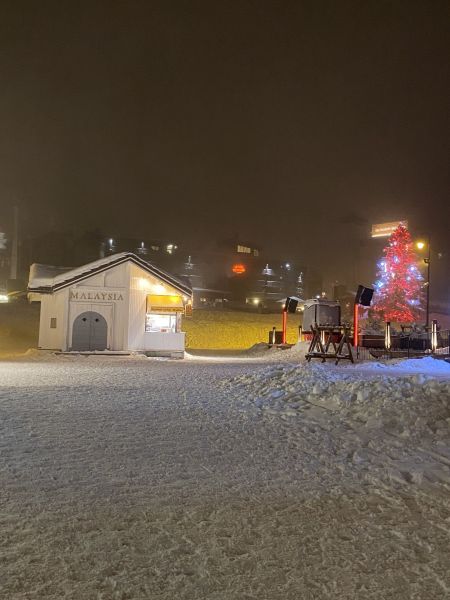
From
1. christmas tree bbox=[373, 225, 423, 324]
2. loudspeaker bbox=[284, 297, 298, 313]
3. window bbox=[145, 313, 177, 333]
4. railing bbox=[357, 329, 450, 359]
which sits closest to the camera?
railing bbox=[357, 329, 450, 359]

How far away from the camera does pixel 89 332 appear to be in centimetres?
2822

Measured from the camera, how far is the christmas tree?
41.9 meters

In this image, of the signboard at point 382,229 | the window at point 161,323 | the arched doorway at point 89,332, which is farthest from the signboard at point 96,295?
the signboard at point 382,229

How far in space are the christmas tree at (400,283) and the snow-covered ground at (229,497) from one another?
32941 millimetres

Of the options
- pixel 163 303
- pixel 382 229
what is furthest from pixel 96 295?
pixel 382 229

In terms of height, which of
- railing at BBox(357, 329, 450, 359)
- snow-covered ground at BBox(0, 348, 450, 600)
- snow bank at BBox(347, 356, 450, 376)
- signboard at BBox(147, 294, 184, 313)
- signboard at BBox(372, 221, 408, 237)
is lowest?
snow-covered ground at BBox(0, 348, 450, 600)

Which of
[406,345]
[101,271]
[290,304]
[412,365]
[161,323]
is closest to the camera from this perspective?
[412,365]

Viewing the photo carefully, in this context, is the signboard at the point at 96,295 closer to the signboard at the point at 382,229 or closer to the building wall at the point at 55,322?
the building wall at the point at 55,322

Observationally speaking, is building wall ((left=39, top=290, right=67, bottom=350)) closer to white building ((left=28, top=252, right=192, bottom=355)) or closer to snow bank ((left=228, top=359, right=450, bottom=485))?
white building ((left=28, top=252, right=192, bottom=355))

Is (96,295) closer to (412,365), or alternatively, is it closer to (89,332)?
(89,332)

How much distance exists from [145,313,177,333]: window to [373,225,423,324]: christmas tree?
20304 mm

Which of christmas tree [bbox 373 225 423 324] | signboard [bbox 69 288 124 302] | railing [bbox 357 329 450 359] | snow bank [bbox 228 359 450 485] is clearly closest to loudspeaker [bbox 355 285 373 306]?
railing [bbox 357 329 450 359]

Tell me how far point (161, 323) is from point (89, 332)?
398 centimetres

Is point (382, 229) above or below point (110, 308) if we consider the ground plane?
above
